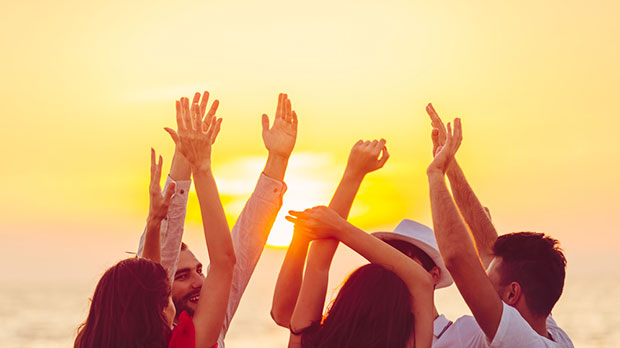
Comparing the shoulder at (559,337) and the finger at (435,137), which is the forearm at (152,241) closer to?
the finger at (435,137)

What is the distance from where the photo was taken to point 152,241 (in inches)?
163

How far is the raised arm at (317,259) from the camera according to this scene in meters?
3.94

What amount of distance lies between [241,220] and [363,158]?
2.45 feet

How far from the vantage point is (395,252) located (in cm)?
394

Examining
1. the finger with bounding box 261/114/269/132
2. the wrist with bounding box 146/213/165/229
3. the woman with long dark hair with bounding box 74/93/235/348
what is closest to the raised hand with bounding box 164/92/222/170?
the woman with long dark hair with bounding box 74/93/235/348

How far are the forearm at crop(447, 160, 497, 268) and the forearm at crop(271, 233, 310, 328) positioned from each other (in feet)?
4.96

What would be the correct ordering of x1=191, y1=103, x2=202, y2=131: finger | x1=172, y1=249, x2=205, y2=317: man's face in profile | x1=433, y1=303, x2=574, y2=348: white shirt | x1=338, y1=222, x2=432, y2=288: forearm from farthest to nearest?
x1=172, y1=249, x2=205, y2=317: man's face in profile, x1=191, y1=103, x2=202, y2=131: finger, x1=433, y1=303, x2=574, y2=348: white shirt, x1=338, y1=222, x2=432, y2=288: forearm

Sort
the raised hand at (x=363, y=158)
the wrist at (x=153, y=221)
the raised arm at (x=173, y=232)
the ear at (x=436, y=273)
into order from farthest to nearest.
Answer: the ear at (x=436, y=273) → the raised arm at (x=173, y=232) → the raised hand at (x=363, y=158) → the wrist at (x=153, y=221)

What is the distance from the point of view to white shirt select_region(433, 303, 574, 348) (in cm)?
400

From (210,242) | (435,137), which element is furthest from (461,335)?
(210,242)

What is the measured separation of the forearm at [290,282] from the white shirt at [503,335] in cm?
92

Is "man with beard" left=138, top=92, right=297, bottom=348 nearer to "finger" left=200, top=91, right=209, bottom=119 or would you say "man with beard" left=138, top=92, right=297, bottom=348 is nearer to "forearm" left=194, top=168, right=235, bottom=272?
"finger" left=200, top=91, right=209, bottom=119

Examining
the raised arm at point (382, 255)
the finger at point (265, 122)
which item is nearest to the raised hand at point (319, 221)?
the raised arm at point (382, 255)

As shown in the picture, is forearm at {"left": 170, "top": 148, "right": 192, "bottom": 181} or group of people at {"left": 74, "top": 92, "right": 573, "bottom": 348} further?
forearm at {"left": 170, "top": 148, "right": 192, "bottom": 181}
